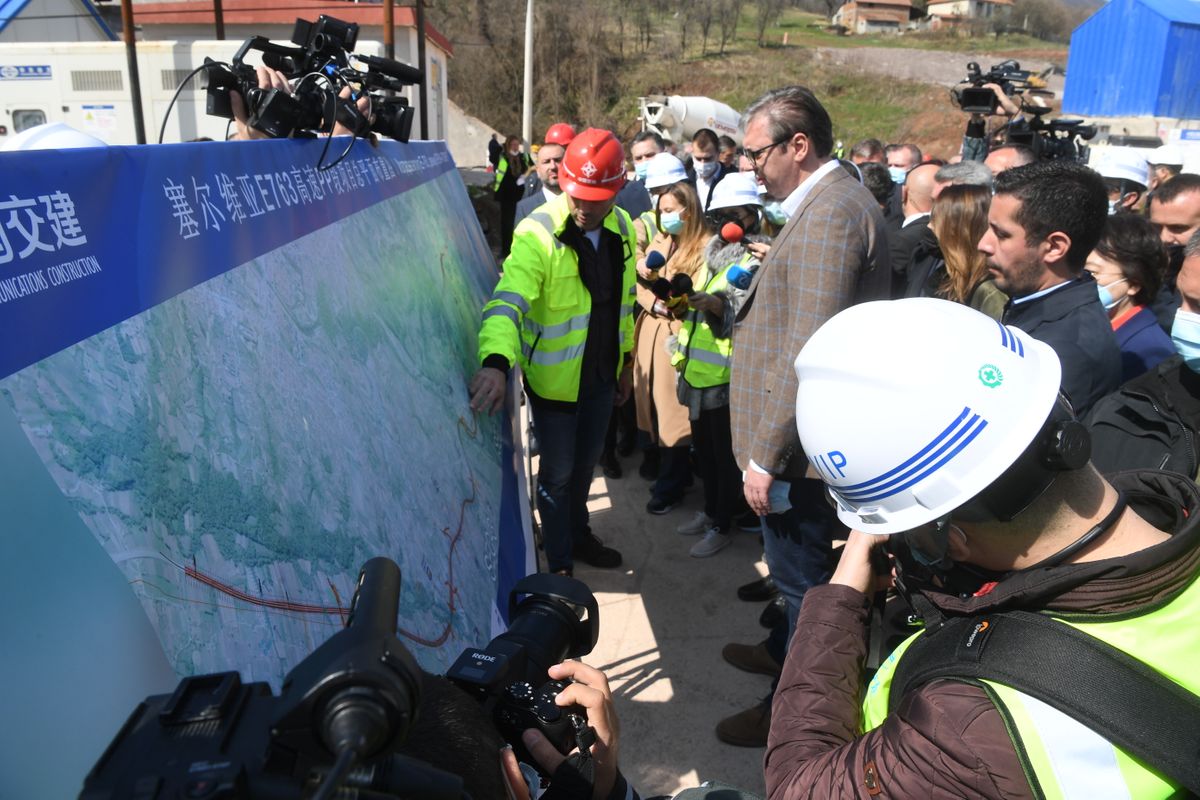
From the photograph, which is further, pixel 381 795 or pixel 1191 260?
pixel 1191 260

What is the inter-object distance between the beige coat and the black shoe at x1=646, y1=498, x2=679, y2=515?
0.38 m

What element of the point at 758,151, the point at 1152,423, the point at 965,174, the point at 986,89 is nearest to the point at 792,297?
the point at 758,151

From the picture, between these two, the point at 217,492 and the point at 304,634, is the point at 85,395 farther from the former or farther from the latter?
the point at 304,634

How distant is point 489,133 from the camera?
85.0 feet

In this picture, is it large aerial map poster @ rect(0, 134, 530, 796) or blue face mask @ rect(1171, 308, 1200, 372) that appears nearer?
large aerial map poster @ rect(0, 134, 530, 796)

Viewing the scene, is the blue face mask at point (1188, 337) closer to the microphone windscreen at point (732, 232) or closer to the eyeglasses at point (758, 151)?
the eyeglasses at point (758, 151)

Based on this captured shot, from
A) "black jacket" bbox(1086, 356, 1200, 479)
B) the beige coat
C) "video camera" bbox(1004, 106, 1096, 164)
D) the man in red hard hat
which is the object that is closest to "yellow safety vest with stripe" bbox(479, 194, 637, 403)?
the man in red hard hat

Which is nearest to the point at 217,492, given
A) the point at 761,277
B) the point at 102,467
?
the point at 102,467

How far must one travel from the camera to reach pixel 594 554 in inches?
175

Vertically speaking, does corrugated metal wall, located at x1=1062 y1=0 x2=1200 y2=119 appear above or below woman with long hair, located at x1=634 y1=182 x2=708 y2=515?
above

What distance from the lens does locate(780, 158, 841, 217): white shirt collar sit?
8.90 feet

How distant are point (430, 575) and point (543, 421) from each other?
174 cm

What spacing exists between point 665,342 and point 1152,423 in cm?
285

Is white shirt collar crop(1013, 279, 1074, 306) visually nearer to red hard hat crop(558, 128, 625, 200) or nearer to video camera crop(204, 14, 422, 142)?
red hard hat crop(558, 128, 625, 200)
